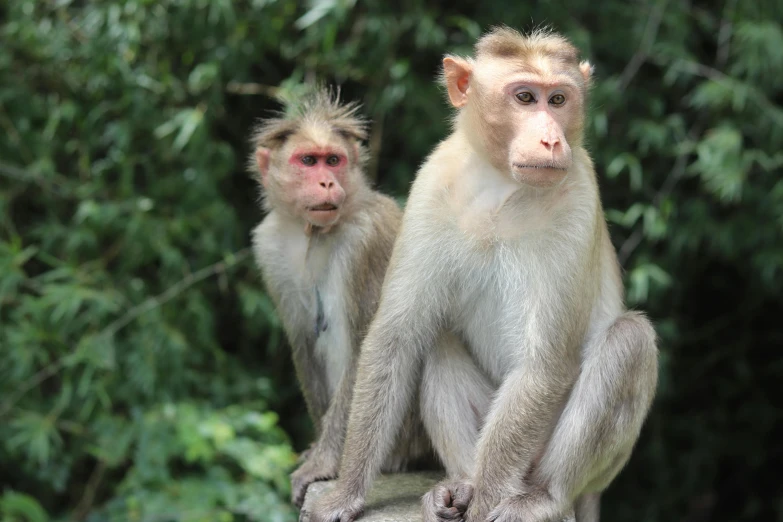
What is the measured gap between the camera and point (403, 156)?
7855 millimetres

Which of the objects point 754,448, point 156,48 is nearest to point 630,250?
point 754,448

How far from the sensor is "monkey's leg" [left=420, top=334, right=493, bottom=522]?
162 inches

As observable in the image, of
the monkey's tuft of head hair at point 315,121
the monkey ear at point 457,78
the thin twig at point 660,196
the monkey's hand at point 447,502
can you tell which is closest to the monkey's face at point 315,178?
the monkey's tuft of head hair at point 315,121

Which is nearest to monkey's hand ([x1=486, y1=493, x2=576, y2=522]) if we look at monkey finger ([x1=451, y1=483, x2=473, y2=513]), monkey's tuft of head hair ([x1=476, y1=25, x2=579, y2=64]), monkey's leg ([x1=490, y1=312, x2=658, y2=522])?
monkey's leg ([x1=490, y1=312, x2=658, y2=522])

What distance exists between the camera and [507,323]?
403 centimetres

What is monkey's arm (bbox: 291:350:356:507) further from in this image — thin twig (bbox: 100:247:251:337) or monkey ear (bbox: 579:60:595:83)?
thin twig (bbox: 100:247:251:337)

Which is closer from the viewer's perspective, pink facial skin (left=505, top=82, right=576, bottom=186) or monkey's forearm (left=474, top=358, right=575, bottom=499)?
pink facial skin (left=505, top=82, right=576, bottom=186)

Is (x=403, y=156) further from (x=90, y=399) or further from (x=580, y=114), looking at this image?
(x=580, y=114)

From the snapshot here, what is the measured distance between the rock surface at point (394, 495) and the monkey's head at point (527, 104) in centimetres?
153

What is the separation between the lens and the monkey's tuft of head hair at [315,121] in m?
5.07

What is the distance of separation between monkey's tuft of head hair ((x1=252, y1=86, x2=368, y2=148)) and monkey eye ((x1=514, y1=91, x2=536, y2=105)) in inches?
56.6

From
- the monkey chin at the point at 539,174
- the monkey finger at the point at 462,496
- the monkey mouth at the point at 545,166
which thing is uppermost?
the monkey mouth at the point at 545,166

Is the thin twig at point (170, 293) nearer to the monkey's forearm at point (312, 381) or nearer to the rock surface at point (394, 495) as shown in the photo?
the monkey's forearm at point (312, 381)

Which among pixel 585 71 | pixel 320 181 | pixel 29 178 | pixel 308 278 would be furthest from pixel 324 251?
pixel 29 178
